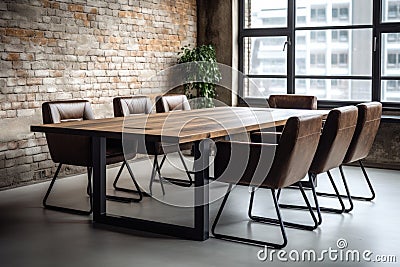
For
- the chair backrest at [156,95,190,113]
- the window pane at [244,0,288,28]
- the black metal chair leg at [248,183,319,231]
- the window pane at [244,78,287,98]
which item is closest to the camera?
the black metal chair leg at [248,183,319,231]

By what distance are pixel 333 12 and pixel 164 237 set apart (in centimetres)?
515

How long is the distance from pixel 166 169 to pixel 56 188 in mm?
1643

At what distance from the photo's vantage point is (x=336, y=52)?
8414mm

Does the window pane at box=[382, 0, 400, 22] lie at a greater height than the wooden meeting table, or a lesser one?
greater

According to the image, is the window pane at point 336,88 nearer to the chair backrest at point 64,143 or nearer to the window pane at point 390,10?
the window pane at point 390,10

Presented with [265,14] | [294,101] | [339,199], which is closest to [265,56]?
[265,14]

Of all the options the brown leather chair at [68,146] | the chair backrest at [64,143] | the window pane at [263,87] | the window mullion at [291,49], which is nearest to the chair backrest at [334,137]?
the brown leather chair at [68,146]

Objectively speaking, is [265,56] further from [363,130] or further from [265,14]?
[363,130]

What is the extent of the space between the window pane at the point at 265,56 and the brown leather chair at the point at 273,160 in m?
4.62

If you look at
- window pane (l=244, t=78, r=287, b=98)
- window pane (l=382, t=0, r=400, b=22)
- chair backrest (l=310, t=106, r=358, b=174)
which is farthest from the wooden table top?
window pane (l=244, t=78, r=287, b=98)

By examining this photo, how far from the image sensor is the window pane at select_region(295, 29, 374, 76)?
8.18 metres

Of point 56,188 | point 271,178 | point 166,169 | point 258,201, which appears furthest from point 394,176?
point 56,188

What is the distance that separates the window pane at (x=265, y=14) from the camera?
8.86 metres

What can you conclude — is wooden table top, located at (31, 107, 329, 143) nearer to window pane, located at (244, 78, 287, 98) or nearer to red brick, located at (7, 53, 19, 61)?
red brick, located at (7, 53, 19, 61)
